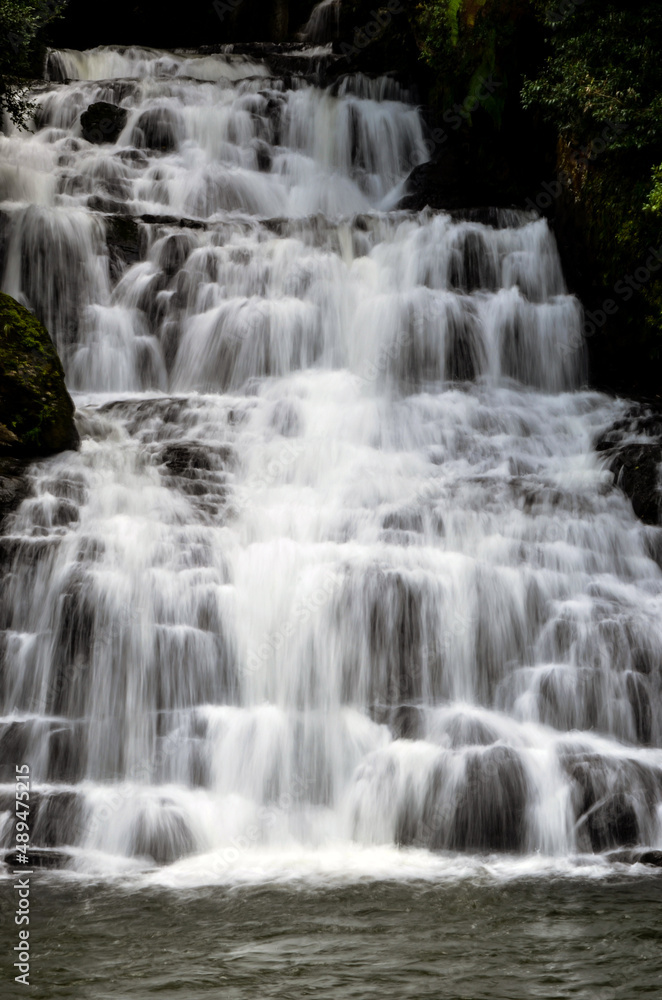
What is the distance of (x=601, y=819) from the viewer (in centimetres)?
692

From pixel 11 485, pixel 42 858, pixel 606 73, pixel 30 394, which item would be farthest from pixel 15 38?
pixel 42 858

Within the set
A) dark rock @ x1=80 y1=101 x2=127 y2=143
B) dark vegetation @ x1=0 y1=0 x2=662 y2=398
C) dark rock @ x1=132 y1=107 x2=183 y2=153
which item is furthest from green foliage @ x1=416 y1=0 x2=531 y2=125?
dark rock @ x1=80 y1=101 x2=127 y2=143

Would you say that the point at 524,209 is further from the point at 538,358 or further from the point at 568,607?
the point at 568,607

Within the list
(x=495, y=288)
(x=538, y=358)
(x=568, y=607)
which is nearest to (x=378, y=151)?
(x=495, y=288)

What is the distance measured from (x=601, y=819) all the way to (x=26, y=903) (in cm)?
412

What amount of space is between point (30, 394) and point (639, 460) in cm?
722

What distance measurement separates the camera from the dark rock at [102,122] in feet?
63.1

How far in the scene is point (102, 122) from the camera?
63.5 feet

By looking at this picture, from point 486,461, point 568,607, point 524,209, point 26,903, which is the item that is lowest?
point 26,903

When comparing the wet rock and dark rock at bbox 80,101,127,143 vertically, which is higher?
dark rock at bbox 80,101,127,143

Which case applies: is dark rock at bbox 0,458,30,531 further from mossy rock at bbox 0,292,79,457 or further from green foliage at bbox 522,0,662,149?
green foliage at bbox 522,0,662,149

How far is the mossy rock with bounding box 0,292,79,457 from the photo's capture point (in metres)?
10.6

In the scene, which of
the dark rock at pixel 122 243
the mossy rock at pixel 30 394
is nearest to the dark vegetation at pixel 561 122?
the dark rock at pixel 122 243

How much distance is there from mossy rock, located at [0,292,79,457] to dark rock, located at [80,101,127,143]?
951cm
